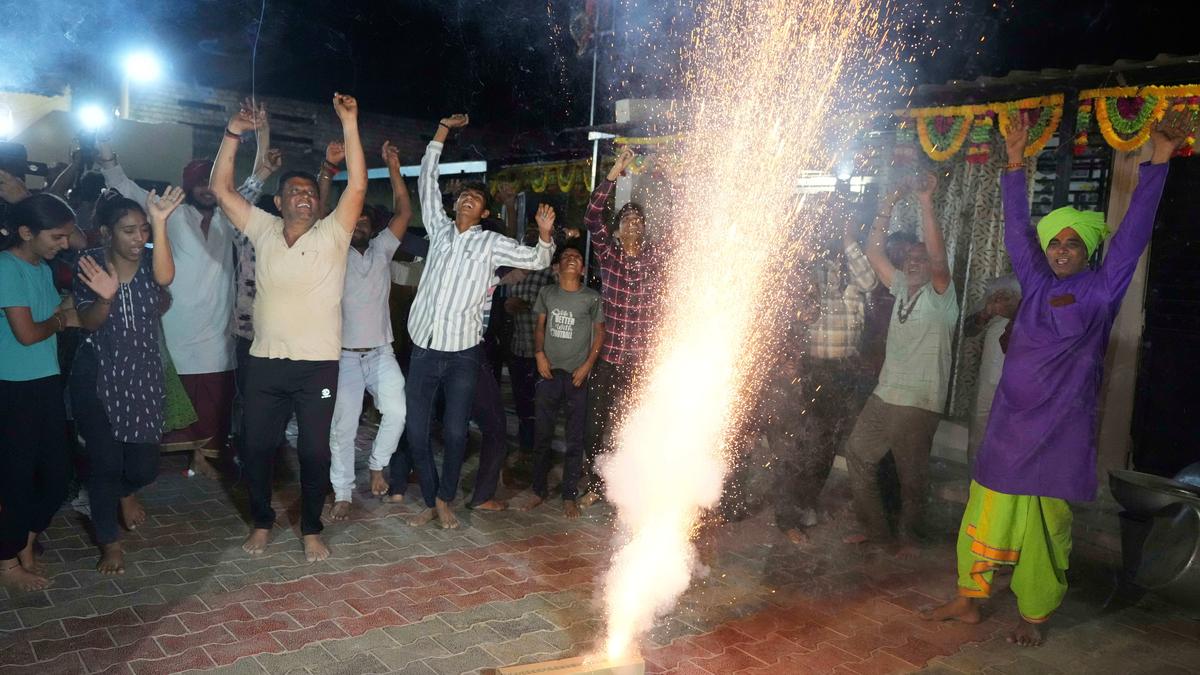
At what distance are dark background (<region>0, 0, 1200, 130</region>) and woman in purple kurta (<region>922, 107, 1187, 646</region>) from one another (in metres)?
3.14

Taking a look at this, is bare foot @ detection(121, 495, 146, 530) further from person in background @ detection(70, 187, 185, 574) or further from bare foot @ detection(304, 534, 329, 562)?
bare foot @ detection(304, 534, 329, 562)

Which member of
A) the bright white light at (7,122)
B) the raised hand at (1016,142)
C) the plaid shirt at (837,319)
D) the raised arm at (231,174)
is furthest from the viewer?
the bright white light at (7,122)

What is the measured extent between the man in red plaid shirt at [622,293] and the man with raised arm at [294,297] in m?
1.94

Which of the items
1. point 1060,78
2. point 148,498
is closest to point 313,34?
point 148,498

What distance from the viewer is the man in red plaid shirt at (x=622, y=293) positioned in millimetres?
6426

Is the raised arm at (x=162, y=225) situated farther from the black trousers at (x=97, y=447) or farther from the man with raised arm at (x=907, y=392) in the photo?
the man with raised arm at (x=907, y=392)

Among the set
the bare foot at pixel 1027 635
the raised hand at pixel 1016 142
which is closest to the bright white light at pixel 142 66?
the raised hand at pixel 1016 142

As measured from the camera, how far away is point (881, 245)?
629cm

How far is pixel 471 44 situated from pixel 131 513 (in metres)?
11.6

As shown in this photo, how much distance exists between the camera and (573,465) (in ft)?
22.0

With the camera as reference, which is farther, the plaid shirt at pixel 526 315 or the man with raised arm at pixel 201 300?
the plaid shirt at pixel 526 315

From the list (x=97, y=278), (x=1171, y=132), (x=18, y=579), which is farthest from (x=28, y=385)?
(x=1171, y=132)

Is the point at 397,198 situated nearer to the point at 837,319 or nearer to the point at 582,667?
the point at 837,319

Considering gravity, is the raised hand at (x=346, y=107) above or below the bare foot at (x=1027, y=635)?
above
